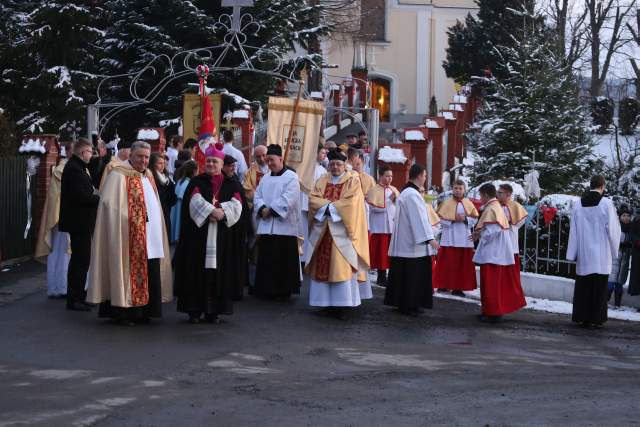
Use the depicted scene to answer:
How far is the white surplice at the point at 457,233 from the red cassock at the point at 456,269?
8 centimetres

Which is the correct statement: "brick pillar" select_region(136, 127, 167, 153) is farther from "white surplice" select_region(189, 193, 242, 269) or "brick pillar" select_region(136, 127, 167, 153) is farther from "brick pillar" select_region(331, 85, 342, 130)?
"brick pillar" select_region(331, 85, 342, 130)

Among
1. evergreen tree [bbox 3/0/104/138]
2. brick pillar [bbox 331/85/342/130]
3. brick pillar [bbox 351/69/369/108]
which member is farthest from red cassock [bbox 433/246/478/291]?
brick pillar [bbox 351/69/369/108]

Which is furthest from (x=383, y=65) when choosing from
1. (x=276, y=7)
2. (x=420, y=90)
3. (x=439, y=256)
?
(x=439, y=256)

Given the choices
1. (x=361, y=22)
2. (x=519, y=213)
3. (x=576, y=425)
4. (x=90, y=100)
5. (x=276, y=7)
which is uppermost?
(x=361, y=22)

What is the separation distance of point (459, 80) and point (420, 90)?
8859 mm

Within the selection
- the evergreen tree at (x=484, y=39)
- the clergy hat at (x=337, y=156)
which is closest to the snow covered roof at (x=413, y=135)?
the evergreen tree at (x=484, y=39)

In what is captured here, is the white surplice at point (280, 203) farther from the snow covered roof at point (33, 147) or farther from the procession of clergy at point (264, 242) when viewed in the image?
the snow covered roof at point (33, 147)

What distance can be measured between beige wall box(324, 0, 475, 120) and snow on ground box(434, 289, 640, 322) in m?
35.9

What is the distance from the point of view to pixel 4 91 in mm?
26406

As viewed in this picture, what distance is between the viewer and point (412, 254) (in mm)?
12836

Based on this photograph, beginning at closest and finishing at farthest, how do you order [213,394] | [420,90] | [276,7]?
[213,394] < [276,7] < [420,90]

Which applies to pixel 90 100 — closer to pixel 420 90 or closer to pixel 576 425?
pixel 576 425

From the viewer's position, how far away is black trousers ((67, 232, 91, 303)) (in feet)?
38.9

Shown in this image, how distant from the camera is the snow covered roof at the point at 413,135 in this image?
2462 cm
